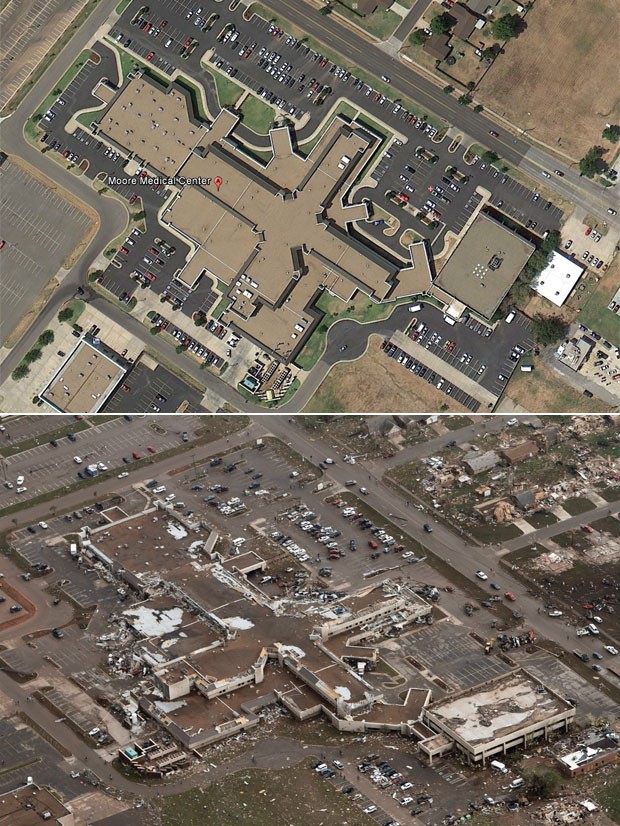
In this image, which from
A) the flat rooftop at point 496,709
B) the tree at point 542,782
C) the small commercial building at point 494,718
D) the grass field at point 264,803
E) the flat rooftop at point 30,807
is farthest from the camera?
the flat rooftop at point 496,709

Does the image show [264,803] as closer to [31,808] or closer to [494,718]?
[31,808]

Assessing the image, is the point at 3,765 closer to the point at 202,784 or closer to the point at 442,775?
the point at 202,784

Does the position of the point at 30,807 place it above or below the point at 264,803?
below

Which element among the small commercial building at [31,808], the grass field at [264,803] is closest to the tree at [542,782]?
the grass field at [264,803]

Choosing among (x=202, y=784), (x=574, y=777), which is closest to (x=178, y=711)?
(x=202, y=784)

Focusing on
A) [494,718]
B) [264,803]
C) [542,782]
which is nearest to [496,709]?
[494,718]

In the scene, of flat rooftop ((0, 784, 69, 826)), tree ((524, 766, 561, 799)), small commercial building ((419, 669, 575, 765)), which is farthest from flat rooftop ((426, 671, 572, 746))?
flat rooftop ((0, 784, 69, 826))

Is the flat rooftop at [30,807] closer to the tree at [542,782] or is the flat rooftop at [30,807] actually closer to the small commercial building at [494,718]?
the small commercial building at [494,718]
